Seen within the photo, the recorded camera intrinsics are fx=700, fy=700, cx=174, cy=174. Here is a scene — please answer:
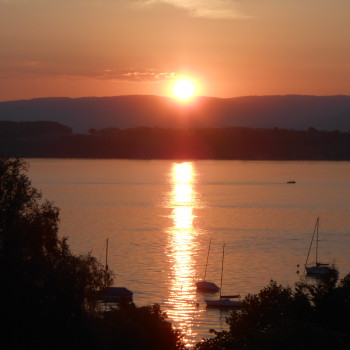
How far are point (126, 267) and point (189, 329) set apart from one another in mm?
16118

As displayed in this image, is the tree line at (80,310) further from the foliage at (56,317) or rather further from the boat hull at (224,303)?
the boat hull at (224,303)

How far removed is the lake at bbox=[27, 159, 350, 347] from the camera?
41469 mm

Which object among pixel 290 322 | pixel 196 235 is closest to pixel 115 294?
pixel 290 322

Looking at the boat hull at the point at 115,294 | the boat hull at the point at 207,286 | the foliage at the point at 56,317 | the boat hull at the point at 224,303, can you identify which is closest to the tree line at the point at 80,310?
the foliage at the point at 56,317

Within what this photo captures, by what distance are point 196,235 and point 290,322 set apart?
5158 centimetres

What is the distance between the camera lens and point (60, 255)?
23.2 meters

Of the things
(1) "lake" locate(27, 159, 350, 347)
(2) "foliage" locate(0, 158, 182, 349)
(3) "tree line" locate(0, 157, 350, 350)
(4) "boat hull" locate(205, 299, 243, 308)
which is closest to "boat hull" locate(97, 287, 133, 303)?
(1) "lake" locate(27, 159, 350, 347)

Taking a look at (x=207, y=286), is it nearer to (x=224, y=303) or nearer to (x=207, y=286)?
(x=207, y=286)

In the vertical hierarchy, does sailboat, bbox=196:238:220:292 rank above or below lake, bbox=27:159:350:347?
below

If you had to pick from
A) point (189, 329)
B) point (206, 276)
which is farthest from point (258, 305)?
point (206, 276)

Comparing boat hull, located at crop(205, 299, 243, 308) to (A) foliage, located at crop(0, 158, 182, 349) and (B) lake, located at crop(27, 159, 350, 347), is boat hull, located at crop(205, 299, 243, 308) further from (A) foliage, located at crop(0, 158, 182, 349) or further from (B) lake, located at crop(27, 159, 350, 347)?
(A) foliage, located at crop(0, 158, 182, 349)

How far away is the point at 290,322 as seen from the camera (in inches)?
629

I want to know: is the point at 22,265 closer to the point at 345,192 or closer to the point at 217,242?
the point at 217,242

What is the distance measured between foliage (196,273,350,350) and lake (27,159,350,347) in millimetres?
10502
